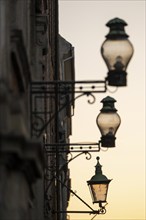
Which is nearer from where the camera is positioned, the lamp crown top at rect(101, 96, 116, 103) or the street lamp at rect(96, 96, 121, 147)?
the street lamp at rect(96, 96, 121, 147)

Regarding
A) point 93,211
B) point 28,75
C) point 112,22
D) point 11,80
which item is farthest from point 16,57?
point 93,211

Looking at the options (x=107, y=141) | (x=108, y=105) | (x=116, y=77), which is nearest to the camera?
(x=116, y=77)

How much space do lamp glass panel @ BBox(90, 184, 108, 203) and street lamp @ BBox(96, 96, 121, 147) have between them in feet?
10.8

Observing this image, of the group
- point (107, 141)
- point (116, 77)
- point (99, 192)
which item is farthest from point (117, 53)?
point (99, 192)

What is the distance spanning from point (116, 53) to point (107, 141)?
402cm

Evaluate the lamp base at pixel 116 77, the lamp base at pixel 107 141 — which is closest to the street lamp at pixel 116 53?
the lamp base at pixel 116 77

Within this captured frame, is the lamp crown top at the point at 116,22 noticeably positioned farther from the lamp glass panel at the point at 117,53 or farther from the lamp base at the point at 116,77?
the lamp base at the point at 116,77

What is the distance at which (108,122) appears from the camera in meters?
22.1

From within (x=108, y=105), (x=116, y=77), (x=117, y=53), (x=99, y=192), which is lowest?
(x=99, y=192)

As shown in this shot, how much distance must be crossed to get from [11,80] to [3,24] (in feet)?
2.24

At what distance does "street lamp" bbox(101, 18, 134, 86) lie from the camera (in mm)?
17734

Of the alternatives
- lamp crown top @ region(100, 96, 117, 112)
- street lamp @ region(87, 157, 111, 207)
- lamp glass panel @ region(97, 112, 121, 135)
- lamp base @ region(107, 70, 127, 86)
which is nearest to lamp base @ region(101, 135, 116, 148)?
lamp glass panel @ region(97, 112, 121, 135)

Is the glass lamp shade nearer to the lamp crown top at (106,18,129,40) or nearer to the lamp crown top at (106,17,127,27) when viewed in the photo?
Result: the lamp crown top at (106,17,127,27)

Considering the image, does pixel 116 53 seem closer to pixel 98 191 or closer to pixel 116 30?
pixel 116 30
